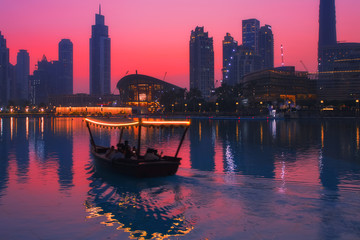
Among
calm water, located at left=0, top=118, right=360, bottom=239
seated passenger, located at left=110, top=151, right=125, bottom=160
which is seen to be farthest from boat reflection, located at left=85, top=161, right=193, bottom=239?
seated passenger, located at left=110, top=151, right=125, bottom=160

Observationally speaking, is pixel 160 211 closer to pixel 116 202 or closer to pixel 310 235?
pixel 116 202

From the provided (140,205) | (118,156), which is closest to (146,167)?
(118,156)

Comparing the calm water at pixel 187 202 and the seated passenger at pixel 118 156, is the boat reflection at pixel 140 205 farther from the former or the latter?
the seated passenger at pixel 118 156

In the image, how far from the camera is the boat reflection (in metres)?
12.4

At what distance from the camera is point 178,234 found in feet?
38.3

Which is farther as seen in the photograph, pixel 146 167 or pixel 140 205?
pixel 146 167

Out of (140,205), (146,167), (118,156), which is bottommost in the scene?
(140,205)

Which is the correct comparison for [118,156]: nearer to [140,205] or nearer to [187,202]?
[140,205]

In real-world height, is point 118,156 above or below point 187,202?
above

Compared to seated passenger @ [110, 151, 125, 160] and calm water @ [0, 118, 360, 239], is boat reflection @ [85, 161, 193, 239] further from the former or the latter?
seated passenger @ [110, 151, 125, 160]

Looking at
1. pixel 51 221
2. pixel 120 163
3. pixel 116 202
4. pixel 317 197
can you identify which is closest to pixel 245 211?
pixel 317 197

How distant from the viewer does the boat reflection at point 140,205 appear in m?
12.4

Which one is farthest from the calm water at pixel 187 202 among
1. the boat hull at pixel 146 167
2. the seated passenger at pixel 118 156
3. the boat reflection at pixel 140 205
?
the seated passenger at pixel 118 156

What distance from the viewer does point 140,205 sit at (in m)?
15.4
